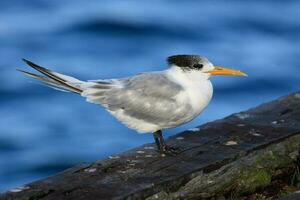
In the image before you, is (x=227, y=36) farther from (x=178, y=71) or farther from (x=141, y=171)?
(x=141, y=171)

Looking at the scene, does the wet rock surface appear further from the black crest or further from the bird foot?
the black crest

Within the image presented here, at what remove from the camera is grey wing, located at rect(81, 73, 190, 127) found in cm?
566

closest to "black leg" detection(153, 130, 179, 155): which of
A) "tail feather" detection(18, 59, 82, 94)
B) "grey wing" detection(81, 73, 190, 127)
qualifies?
"grey wing" detection(81, 73, 190, 127)

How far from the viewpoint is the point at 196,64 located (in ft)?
19.0

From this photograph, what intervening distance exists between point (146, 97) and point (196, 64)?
1.16ft

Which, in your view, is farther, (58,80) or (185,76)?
(185,76)

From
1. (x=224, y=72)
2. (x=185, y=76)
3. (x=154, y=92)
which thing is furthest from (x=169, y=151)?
(x=224, y=72)

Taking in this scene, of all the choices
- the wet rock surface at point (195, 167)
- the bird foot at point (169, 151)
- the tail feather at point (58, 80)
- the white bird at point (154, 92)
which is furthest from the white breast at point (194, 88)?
the tail feather at point (58, 80)

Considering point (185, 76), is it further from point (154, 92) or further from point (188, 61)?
point (154, 92)

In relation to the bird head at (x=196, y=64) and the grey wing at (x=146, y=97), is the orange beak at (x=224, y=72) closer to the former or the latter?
the bird head at (x=196, y=64)

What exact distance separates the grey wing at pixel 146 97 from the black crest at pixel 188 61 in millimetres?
124

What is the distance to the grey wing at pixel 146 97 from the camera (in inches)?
223

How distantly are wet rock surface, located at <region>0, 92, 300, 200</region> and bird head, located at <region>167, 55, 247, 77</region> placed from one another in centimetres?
29

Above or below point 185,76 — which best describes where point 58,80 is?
above
